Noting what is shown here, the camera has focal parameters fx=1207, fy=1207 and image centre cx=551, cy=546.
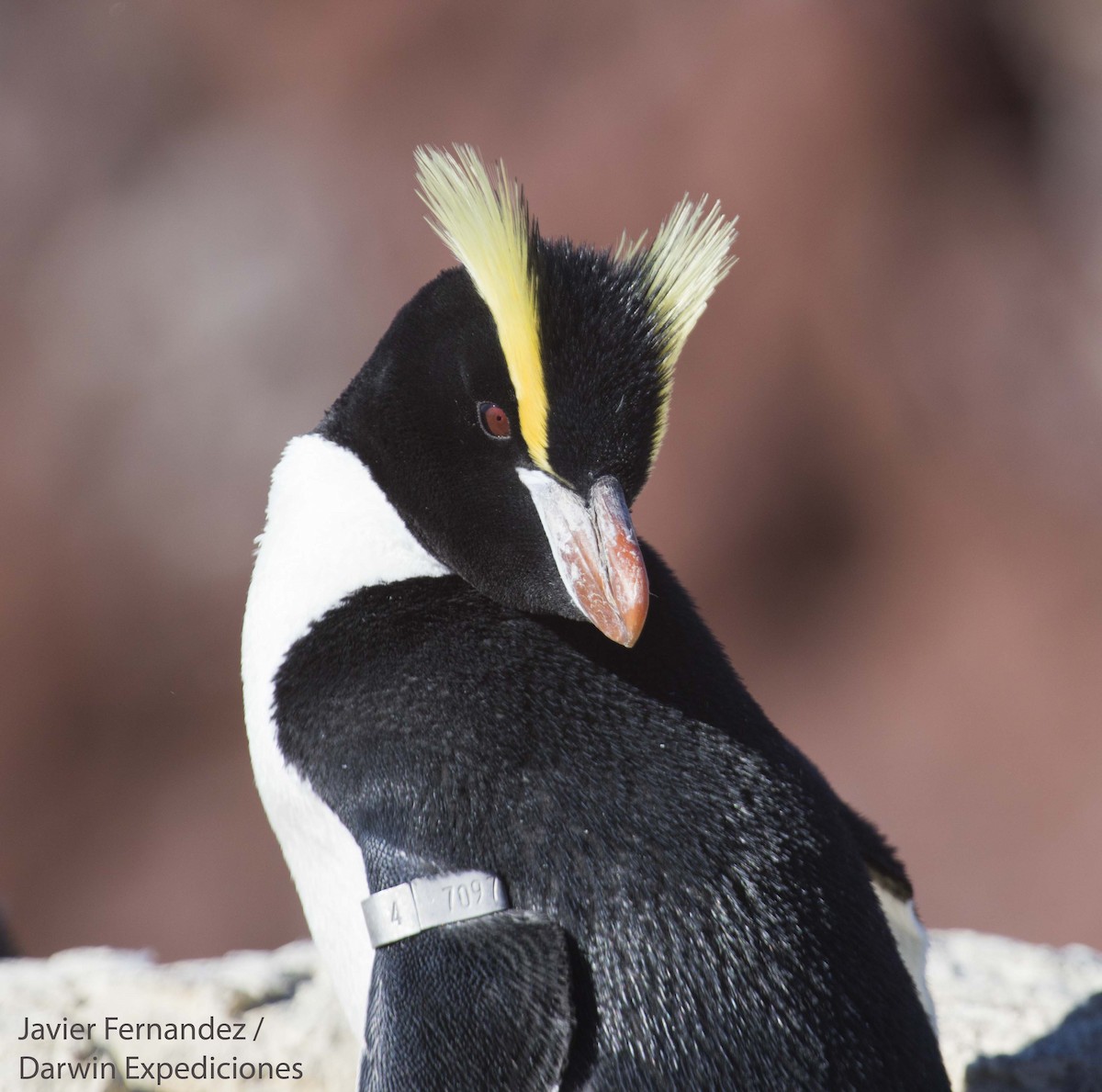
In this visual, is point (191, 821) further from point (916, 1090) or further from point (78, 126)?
point (916, 1090)

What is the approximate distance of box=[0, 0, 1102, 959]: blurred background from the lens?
151 inches

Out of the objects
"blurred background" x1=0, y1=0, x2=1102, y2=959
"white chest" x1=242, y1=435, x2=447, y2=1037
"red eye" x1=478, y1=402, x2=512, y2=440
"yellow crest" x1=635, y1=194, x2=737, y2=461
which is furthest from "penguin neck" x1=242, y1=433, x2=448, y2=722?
"blurred background" x1=0, y1=0, x2=1102, y2=959

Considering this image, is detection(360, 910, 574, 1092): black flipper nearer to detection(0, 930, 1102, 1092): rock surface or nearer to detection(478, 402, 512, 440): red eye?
detection(478, 402, 512, 440): red eye

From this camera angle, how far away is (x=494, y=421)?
1083 millimetres

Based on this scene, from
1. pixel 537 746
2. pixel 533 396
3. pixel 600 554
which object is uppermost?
pixel 533 396

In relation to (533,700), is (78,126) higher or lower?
higher

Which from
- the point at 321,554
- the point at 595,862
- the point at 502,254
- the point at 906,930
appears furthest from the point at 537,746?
the point at 906,930

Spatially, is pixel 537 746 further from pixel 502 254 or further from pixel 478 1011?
pixel 502 254

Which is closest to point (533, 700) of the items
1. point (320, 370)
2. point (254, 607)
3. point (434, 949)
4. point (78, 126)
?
point (434, 949)

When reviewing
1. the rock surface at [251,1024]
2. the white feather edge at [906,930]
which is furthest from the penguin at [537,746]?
the rock surface at [251,1024]

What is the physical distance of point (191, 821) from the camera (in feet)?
14.3

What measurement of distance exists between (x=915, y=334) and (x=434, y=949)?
3364 millimetres

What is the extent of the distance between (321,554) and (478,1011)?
1.50ft

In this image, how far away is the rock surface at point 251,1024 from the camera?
4.71 ft
